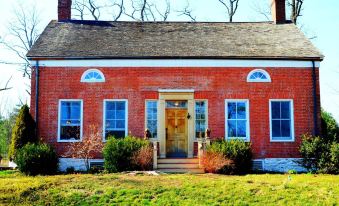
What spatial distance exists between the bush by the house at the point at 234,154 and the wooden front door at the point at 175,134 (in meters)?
2.26

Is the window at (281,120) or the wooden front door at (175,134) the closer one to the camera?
the window at (281,120)

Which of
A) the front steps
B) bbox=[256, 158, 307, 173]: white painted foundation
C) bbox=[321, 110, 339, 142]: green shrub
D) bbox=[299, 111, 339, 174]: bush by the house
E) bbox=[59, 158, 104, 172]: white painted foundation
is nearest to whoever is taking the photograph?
the front steps

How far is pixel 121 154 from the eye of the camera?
16562 millimetres

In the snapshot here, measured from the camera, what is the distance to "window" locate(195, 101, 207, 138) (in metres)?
19.2

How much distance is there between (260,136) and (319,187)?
6.19 m

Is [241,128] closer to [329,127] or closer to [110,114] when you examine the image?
[110,114]

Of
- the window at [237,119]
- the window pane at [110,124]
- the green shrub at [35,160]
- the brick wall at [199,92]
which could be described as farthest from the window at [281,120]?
the green shrub at [35,160]

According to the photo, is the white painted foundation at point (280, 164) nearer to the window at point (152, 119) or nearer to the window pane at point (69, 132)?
the window at point (152, 119)

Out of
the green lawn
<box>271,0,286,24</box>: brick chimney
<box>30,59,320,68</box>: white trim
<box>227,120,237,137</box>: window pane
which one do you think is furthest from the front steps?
<box>271,0,286,24</box>: brick chimney

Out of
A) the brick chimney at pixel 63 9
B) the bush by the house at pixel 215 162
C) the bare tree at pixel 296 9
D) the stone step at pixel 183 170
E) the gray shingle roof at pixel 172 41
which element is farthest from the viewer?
the bare tree at pixel 296 9

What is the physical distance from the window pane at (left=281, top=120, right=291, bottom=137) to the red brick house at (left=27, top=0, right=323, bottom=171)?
0.04m

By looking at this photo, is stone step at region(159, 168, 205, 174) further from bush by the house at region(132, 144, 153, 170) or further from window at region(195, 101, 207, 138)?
window at region(195, 101, 207, 138)

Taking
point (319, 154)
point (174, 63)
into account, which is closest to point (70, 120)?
point (174, 63)

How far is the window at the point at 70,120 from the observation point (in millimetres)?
18828
